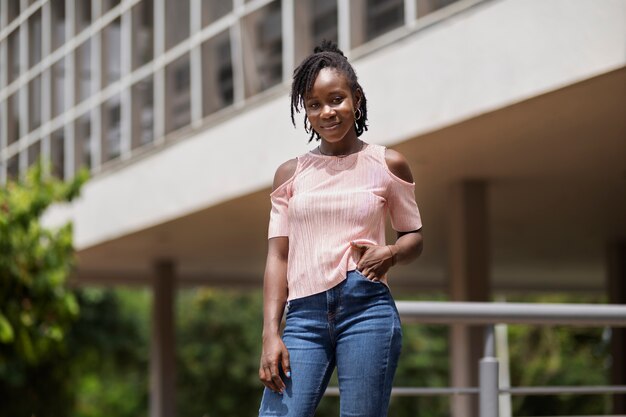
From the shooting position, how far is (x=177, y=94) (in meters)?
14.0

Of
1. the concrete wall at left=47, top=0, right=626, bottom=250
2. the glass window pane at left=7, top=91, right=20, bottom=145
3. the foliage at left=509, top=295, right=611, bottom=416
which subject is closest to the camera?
the concrete wall at left=47, top=0, right=626, bottom=250

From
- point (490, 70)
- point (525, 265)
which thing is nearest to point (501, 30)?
point (490, 70)

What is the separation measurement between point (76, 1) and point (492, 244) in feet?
21.6

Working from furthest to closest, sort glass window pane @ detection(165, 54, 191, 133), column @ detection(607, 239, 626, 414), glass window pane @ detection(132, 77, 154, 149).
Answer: column @ detection(607, 239, 626, 414) → glass window pane @ detection(132, 77, 154, 149) → glass window pane @ detection(165, 54, 191, 133)

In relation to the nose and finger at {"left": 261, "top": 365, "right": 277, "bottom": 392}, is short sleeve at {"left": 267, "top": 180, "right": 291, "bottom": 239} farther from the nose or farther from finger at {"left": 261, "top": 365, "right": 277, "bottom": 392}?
finger at {"left": 261, "top": 365, "right": 277, "bottom": 392}

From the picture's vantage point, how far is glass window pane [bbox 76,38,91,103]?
1622 cm

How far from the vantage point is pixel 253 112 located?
11.5 meters

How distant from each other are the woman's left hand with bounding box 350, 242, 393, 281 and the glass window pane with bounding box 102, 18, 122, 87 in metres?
12.4

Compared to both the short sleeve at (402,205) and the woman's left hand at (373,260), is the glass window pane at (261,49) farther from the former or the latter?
the woman's left hand at (373,260)

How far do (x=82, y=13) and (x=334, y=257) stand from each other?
45.0 ft

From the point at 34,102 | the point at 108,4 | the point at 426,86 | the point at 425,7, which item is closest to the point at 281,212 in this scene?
the point at 426,86

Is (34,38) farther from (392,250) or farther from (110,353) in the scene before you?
(110,353)

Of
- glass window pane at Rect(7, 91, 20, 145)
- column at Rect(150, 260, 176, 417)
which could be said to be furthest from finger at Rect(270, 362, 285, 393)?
column at Rect(150, 260, 176, 417)

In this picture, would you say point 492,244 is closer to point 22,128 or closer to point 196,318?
point 22,128
